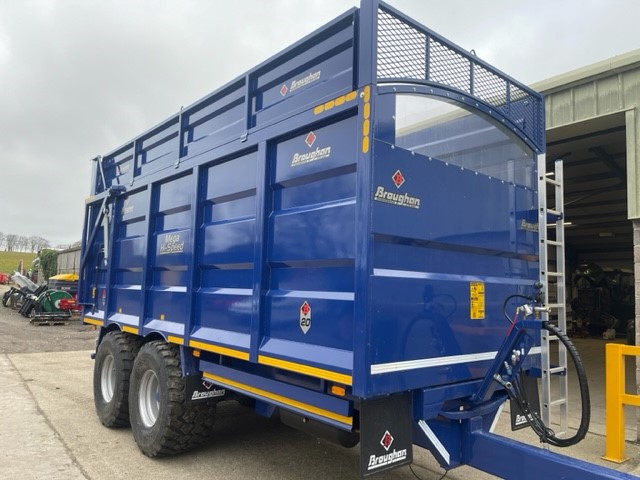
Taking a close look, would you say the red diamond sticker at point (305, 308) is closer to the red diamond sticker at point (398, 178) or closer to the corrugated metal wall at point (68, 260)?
the red diamond sticker at point (398, 178)

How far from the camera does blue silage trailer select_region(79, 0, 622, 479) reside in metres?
2.66

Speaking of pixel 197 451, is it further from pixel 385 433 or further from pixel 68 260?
pixel 68 260

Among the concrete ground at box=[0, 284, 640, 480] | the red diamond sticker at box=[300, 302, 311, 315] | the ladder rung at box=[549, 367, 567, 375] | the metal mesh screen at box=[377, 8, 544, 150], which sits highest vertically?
the metal mesh screen at box=[377, 8, 544, 150]

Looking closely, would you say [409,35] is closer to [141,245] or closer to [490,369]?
[490,369]

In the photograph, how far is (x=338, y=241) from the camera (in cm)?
276

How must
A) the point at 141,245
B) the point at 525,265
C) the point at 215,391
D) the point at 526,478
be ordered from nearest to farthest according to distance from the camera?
the point at 526,478 < the point at 525,265 < the point at 215,391 < the point at 141,245

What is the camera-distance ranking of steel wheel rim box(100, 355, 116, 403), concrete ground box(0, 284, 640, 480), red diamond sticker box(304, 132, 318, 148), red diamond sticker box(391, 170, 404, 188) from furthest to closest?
1. steel wheel rim box(100, 355, 116, 403)
2. concrete ground box(0, 284, 640, 480)
3. red diamond sticker box(304, 132, 318, 148)
4. red diamond sticker box(391, 170, 404, 188)

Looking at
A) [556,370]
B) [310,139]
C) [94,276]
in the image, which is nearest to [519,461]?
[556,370]

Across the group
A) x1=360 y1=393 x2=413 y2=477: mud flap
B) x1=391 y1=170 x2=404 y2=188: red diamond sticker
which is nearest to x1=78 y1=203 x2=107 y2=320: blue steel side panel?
x1=360 y1=393 x2=413 y2=477: mud flap

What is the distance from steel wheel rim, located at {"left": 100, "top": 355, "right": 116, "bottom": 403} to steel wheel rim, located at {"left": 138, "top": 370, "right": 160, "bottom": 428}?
0.90 meters

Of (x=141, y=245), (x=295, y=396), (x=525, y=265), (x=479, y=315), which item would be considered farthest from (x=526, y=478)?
(x=141, y=245)

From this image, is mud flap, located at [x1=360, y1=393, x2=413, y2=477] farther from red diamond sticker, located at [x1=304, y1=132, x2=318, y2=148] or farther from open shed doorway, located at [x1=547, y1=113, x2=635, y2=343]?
open shed doorway, located at [x1=547, y1=113, x2=635, y2=343]

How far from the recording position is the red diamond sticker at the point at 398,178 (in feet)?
8.92

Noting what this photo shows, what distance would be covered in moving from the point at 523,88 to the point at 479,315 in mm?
1907
